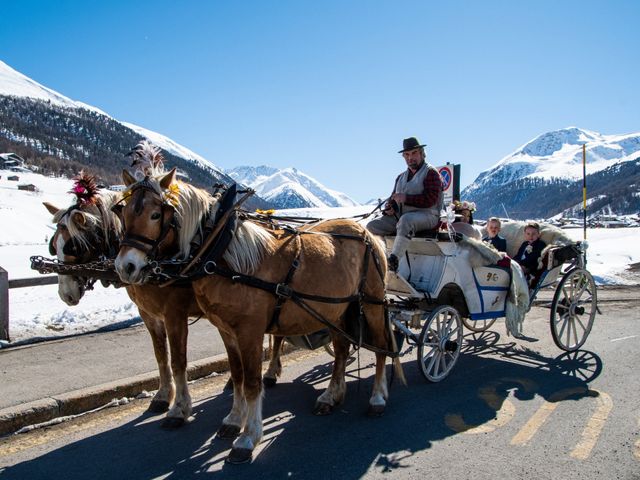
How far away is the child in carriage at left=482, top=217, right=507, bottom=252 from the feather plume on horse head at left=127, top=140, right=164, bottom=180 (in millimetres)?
5284

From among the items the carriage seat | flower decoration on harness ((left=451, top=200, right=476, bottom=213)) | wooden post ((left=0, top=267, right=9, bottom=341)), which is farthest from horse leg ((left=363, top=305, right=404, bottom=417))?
wooden post ((left=0, top=267, right=9, bottom=341))

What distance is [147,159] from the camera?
4.31 m

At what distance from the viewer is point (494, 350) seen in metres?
6.88

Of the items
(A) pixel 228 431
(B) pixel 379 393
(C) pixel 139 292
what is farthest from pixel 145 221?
(B) pixel 379 393

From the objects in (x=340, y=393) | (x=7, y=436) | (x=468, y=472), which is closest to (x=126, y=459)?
(x=7, y=436)

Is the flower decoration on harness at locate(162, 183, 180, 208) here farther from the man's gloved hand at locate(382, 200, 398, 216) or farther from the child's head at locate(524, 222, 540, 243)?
the child's head at locate(524, 222, 540, 243)

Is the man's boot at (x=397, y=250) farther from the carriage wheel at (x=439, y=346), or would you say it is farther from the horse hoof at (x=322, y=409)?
the horse hoof at (x=322, y=409)

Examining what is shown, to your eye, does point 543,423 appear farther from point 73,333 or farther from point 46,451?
point 73,333

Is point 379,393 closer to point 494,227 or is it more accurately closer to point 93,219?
point 93,219

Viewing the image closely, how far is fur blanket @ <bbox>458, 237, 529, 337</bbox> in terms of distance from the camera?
602 centimetres

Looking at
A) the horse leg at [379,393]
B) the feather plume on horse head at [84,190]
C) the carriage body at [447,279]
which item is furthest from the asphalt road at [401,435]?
the feather plume on horse head at [84,190]

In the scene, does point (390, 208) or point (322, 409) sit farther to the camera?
point (390, 208)

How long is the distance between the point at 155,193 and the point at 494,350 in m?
5.27

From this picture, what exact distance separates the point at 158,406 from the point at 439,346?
2.99m
